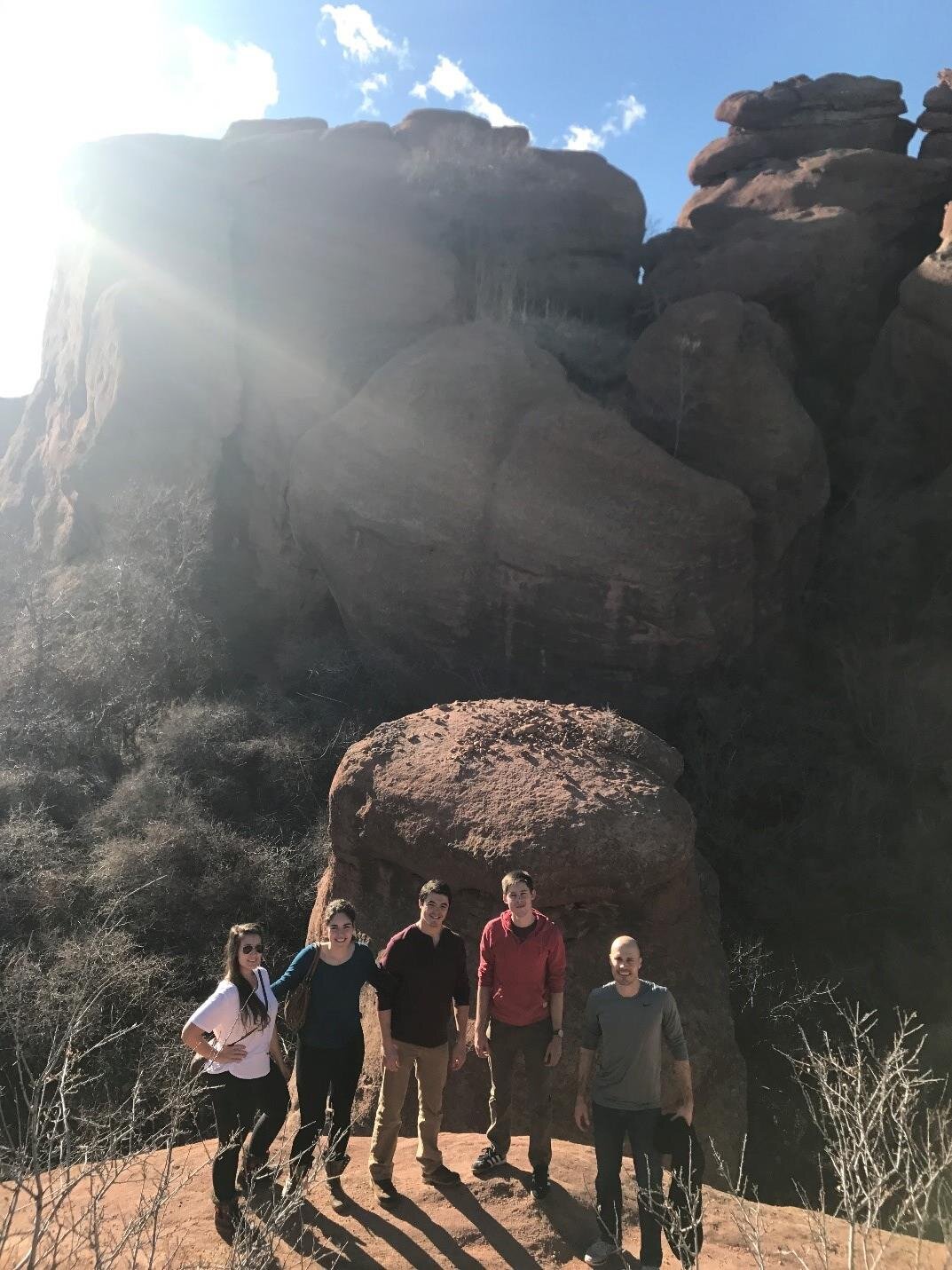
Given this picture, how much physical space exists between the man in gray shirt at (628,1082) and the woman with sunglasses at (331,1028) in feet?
2.91

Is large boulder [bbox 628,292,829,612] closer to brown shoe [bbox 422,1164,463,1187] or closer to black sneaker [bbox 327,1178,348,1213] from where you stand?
brown shoe [bbox 422,1164,463,1187]

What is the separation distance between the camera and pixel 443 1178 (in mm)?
3508

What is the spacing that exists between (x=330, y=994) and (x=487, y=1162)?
1.06 m

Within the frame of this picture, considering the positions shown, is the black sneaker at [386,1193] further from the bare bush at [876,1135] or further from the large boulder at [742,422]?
the large boulder at [742,422]

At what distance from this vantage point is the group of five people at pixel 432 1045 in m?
3.05

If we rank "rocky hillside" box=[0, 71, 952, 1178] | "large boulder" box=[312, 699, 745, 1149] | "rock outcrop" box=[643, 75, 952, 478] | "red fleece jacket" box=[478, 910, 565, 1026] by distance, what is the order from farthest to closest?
"rock outcrop" box=[643, 75, 952, 478] < "rocky hillside" box=[0, 71, 952, 1178] < "large boulder" box=[312, 699, 745, 1149] < "red fleece jacket" box=[478, 910, 565, 1026]

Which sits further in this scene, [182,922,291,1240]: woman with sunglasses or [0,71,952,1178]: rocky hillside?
[0,71,952,1178]: rocky hillside

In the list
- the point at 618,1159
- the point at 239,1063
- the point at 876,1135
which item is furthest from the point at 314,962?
the point at 876,1135

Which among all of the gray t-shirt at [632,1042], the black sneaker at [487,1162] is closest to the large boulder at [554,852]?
the black sneaker at [487,1162]

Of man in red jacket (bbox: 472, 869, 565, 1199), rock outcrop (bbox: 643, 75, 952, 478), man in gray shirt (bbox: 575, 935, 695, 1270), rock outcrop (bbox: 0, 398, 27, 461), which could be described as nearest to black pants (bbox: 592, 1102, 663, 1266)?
man in gray shirt (bbox: 575, 935, 695, 1270)

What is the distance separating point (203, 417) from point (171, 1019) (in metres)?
8.75

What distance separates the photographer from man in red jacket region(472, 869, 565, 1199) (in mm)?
3359

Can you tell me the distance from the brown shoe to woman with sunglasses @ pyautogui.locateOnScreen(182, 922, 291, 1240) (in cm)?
70

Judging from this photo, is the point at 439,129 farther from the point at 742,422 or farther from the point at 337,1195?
the point at 337,1195
